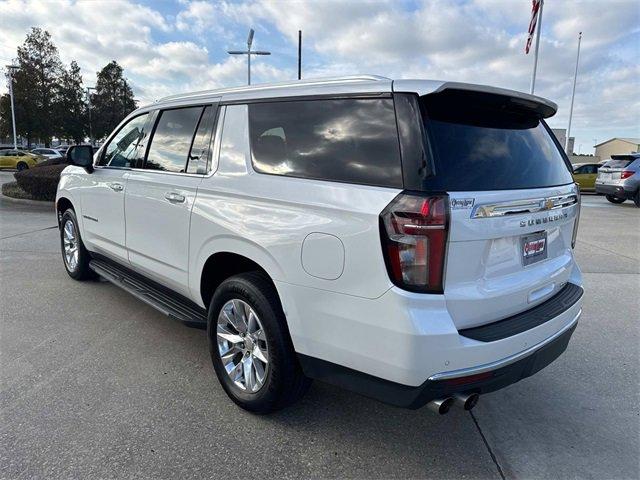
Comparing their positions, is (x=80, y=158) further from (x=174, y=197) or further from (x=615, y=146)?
(x=615, y=146)

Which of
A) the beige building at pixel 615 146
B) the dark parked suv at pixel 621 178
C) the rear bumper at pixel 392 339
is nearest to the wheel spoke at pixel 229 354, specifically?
the rear bumper at pixel 392 339

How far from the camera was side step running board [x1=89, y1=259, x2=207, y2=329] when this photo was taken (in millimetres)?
3240

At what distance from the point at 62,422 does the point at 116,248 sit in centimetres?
185

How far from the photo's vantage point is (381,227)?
6.73ft

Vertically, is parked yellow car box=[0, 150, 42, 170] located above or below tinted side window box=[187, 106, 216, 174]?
below

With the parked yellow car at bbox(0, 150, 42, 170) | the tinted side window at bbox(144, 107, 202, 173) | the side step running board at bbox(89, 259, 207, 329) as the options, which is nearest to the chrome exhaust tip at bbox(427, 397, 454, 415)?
the side step running board at bbox(89, 259, 207, 329)

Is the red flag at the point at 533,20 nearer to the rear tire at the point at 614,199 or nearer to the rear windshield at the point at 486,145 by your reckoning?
the rear tire at the point at 614,199

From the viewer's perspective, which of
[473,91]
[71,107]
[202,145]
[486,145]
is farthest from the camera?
[71,107]

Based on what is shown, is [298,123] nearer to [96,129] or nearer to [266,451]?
[266,451]

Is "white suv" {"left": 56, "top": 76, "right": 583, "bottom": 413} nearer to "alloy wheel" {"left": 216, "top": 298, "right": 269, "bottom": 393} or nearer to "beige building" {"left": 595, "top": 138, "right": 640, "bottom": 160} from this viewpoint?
"alloy wheel" {"left": 216, "top": 298, "right": 269, "bottom": 393}

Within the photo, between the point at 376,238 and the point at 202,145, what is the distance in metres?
1.70

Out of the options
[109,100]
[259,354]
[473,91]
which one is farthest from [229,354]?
[109,100]

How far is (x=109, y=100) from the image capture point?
5112 centimetres

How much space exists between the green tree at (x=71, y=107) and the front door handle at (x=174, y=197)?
47.0 meters
